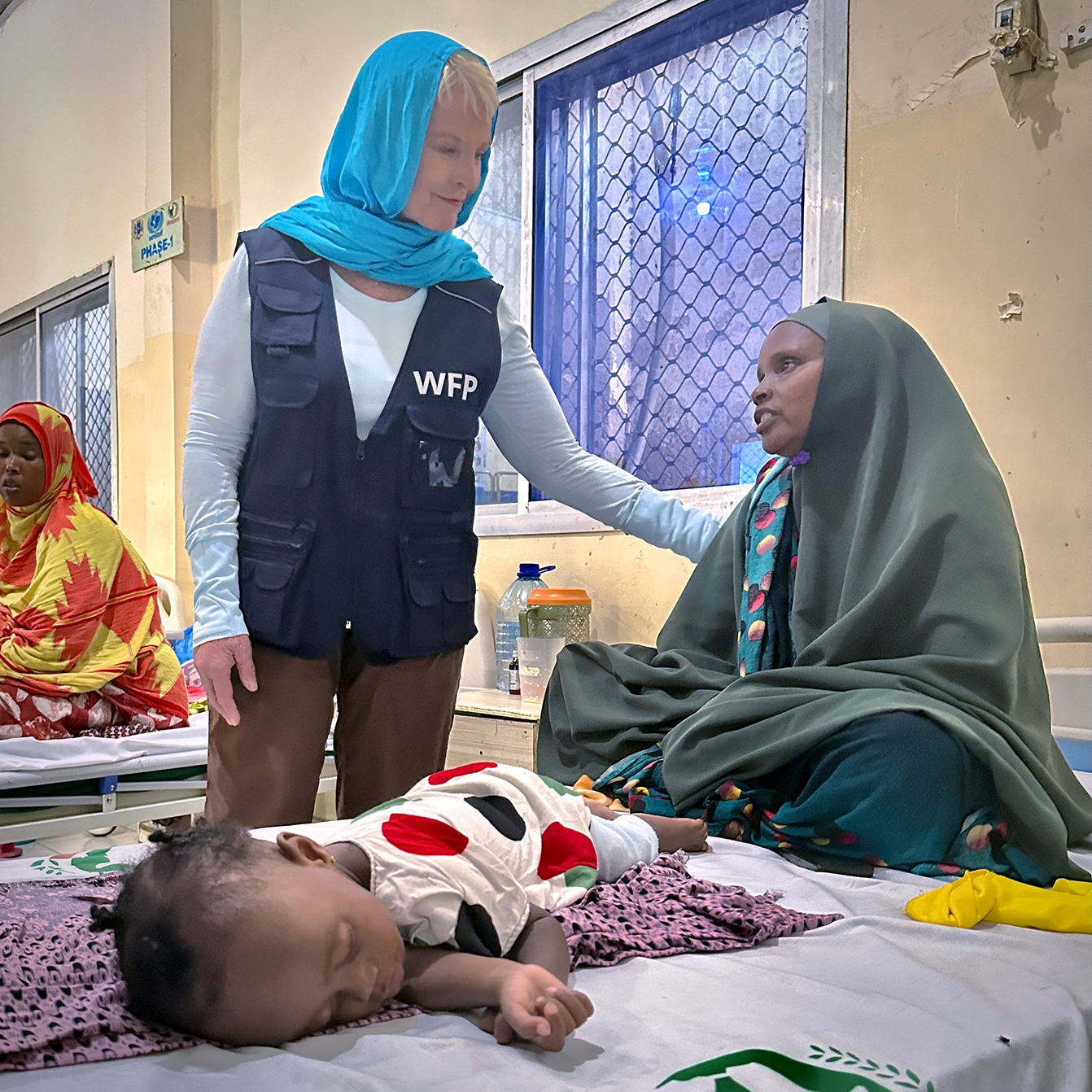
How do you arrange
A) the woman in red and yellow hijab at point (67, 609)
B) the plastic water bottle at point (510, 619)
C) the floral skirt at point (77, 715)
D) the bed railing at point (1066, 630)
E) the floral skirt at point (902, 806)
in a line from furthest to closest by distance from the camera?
1. the plastic water bottle at point (510, 619)
2. the woman in red and yellow hijab at point (67, 609)
3. the floral skirt at point (77, 715)
4. the bed railing at point (1066, 630)
5. the floral skirt at point (902, 806)

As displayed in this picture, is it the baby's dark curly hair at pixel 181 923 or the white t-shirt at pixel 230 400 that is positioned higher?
the white t-shirt at pixel 230 400

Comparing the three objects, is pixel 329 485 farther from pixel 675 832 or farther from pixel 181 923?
pixel 181 923

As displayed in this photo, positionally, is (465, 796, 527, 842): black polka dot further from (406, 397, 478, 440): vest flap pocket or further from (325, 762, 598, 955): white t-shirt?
(406, 397, 478, 440): vest flap pocket

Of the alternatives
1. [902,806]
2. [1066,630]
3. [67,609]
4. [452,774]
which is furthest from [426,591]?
[67,609]

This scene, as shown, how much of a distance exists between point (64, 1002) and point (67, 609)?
2684 mm

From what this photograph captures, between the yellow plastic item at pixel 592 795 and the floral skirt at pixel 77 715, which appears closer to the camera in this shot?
the yellow plastic item at pixel 592 795

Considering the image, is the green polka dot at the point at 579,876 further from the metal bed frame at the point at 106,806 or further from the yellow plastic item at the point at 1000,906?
the metal bed frame at the point at 106,806

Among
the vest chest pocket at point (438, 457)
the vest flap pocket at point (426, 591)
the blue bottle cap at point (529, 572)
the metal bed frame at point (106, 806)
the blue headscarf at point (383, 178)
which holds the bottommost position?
the metal bed frame at point (106, 806)

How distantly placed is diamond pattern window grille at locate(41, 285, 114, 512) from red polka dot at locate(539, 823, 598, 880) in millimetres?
4973

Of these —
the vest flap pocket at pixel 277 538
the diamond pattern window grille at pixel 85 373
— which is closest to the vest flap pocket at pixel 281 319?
the vest flap pocket at pixel 277 538

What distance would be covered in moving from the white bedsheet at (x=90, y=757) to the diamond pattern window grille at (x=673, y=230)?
5.15 ft

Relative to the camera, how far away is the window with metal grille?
18.8 feet

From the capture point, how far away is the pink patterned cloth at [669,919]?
1126 mm

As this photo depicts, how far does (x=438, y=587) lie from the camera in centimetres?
173
